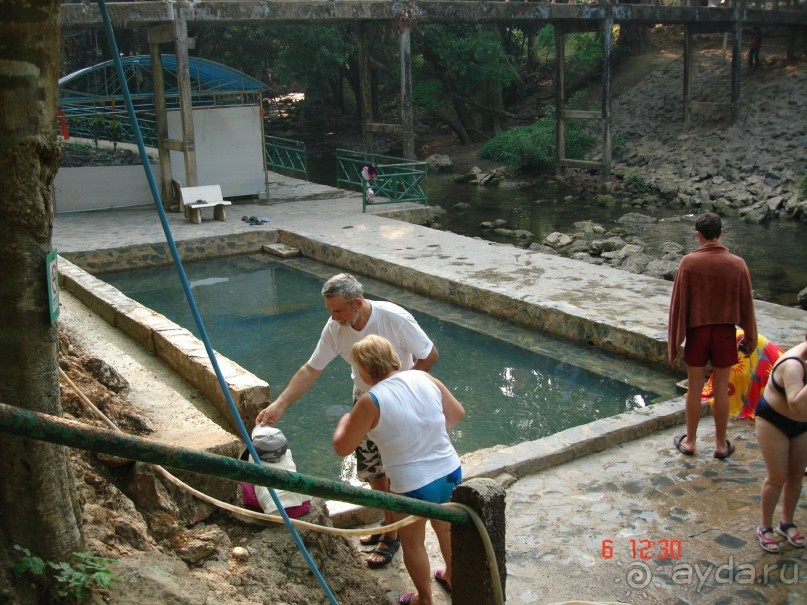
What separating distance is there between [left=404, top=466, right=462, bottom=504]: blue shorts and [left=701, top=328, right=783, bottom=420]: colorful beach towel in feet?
9.33

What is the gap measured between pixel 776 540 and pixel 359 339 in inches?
88.6

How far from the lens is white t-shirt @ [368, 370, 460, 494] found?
133 inches

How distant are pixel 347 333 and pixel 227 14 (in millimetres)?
11508

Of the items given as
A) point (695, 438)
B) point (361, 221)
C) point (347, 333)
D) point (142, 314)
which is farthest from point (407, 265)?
point (347, 333)

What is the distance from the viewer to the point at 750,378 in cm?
579

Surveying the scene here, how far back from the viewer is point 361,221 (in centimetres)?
1416

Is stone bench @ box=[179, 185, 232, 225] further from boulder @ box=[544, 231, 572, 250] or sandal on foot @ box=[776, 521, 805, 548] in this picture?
sandal on foot @ box=[776, 521, 805, 548]

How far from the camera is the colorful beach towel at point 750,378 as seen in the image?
18.9 feet

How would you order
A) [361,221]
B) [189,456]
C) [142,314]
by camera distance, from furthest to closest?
1. [361,221]
2. [142,314]
3. [189,456]

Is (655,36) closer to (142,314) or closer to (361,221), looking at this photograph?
(361,221)

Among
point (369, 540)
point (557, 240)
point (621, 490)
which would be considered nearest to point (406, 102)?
point (557, 240)

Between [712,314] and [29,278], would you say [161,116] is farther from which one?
[29,278]

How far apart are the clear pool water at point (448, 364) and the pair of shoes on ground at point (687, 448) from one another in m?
1.42
